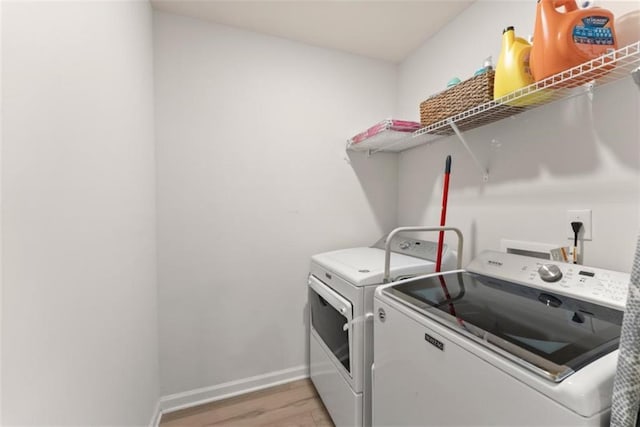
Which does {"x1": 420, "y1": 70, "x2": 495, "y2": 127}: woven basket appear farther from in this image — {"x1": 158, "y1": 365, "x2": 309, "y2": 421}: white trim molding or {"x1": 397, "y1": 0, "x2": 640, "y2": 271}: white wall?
{"x1": 158, "y1": 365, "x2": 309, "y2": 421}: white trim molding

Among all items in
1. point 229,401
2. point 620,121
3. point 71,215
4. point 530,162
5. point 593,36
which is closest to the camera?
point 71,215

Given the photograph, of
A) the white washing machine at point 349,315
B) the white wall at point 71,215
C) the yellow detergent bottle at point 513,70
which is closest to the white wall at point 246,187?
the white washing machine at point 349,315

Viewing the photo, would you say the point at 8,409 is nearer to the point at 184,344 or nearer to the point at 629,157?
the point at 184,344

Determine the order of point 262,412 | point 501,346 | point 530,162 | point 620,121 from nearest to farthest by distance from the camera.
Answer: point 501,346
point 620,121
point 530,162
point 262,412

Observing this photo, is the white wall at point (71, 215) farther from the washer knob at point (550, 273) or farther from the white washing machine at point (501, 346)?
the washer knob at point (550, 273)

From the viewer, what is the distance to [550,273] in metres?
1.05

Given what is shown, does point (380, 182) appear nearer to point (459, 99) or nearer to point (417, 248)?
point (417, 248)

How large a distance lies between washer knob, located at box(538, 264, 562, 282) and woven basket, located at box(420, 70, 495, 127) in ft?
2.48

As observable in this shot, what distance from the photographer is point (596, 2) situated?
3.50ft

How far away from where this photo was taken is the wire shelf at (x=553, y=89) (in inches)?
33.5

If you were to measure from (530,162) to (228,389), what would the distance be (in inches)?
89.6

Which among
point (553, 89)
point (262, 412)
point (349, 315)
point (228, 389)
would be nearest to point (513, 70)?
point (553, 89)

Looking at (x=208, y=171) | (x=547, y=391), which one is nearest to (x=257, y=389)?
(x=208, y=171)

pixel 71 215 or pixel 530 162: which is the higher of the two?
pixel 530 162
